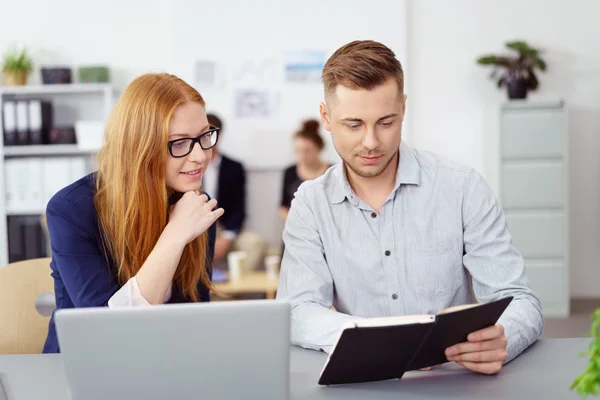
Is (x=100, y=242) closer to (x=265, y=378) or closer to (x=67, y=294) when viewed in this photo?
(x=67, y=294)

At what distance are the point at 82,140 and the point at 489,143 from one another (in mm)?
3058

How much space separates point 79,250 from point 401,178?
853mm

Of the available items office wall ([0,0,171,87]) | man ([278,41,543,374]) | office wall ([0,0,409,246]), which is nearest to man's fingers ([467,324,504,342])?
man ([278,41,543,374])

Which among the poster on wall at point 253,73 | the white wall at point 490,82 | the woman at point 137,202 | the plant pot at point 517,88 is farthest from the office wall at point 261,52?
the woman at point 137,202

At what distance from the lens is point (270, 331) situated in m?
1.13

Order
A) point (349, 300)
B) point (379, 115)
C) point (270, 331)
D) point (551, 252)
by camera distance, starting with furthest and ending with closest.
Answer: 1. point (551, 252)
2. point (349, 300)
3. point (379, 115)
4. point (270, 331)

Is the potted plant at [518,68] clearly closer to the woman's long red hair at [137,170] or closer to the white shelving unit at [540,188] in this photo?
the white shelving unit at [540,188]

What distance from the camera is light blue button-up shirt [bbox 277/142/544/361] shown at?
189 cm

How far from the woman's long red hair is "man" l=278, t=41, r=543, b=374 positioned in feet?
1.21

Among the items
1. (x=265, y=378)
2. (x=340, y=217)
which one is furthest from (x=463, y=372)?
(x=340, y=217)

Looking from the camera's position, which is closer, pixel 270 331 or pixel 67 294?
pixel 270 331

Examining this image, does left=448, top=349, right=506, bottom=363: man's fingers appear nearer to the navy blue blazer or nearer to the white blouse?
the white blouse

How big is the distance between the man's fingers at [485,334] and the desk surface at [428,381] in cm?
8

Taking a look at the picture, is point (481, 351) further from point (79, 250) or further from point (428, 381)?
point (79, 250)
